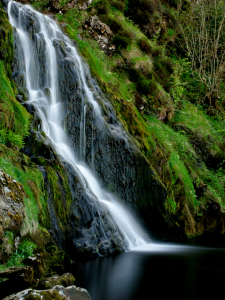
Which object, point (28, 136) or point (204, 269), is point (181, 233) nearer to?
point (204, 269)

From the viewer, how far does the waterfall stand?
9281 mm

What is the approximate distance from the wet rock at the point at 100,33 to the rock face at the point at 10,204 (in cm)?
1503

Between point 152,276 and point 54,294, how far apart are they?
2.98m

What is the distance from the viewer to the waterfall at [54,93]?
9281 millimetres

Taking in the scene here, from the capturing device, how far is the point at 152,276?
20.2ft

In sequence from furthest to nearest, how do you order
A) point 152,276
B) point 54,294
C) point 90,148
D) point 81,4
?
point 81,4, point 90,148, point 152,276, point 54,294

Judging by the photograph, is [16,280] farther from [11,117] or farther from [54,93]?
[54,93]

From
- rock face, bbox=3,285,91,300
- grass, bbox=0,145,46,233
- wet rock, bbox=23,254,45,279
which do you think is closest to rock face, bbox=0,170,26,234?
grass, bbox=0,145,46,233

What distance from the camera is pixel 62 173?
755 centimetres

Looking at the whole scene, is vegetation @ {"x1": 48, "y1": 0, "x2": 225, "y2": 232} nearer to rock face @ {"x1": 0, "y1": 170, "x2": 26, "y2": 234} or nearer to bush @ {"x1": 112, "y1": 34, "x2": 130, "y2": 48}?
bush @ {"x1": 112, "y1": 34, "x2": 130, "y2": 48}

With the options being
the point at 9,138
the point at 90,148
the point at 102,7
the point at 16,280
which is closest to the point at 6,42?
the point at 9,138

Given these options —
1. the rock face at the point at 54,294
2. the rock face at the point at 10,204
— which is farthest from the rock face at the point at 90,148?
the rock face at the point at 54,294

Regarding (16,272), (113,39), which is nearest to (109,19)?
(113,39)

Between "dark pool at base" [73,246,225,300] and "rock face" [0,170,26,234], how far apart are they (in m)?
1.75
